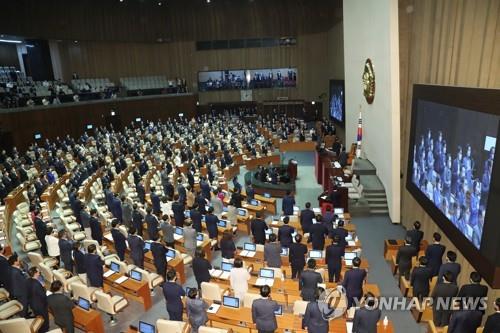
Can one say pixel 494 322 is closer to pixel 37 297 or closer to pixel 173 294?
pixel 173 294

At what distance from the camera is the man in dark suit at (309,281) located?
25.9 ft

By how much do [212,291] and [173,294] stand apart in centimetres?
81

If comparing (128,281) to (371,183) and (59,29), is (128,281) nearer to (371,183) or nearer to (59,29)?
(371,183)

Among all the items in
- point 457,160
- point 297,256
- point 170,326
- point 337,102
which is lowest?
point 297,256

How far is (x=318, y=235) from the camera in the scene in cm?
1077

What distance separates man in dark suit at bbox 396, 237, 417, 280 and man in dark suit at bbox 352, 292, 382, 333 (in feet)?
11.4

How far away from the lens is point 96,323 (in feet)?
25.7

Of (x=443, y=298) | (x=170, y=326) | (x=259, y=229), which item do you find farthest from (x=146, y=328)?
(x=259, y=229)

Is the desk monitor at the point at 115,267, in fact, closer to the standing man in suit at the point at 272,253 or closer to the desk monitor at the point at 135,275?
the desk monitor at the point at 135,275

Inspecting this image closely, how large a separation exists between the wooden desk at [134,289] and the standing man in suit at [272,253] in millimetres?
2943

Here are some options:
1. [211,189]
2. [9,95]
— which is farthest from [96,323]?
[9,95]

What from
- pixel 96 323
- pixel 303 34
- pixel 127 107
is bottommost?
pixel 96 323

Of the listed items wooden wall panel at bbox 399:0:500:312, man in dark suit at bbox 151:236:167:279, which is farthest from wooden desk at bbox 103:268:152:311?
wooden wall panel at bbox 399:0:500:312

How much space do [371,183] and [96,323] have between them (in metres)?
11.8
